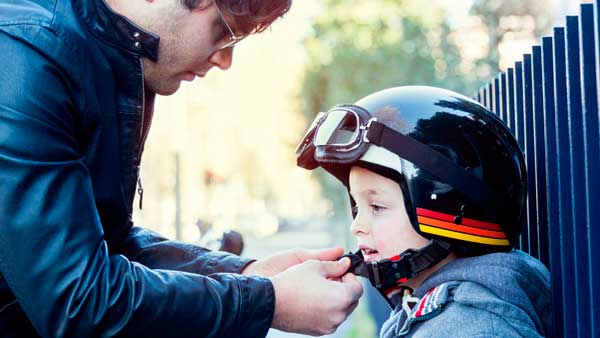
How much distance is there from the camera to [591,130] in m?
2.79

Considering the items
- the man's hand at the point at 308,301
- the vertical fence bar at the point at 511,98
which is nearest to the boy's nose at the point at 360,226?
the man's hand at the point at 308,301

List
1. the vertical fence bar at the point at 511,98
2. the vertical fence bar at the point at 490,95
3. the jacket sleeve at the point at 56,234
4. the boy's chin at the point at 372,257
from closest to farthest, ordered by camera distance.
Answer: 1. the jacket sleeve at the point at 56,234
2. the boy's chin at the point at 372,257
3. the vertical fence bar at the point at 511,98
4. the vertical fence bar at the point at 490,95

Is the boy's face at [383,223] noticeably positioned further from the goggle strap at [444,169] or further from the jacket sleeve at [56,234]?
the jacket sleeve at [56,234]

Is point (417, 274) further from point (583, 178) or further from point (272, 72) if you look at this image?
point (272, 72)

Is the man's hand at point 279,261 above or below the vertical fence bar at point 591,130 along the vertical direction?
below

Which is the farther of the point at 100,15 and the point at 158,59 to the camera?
the point at 158,59

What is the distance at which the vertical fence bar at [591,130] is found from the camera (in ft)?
9.09

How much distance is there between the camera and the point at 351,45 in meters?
19.4

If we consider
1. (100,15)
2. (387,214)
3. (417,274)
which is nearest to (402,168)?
(387,214)

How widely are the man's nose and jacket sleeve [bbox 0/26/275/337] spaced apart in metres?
0.65

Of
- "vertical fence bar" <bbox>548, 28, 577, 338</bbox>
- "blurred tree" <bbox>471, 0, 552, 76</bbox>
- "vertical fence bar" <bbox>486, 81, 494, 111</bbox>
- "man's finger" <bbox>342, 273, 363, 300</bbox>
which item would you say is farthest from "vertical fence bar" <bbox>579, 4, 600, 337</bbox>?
"blurred tree" <bbox>471, 0, 552, 76</bbox>

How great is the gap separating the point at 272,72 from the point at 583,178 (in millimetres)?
21498

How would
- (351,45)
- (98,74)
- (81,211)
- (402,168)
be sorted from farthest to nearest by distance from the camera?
(351,45) → (402,168) → (98,74) → (81,211)

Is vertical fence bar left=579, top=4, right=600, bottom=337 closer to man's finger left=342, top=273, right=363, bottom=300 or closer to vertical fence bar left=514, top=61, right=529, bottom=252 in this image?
man's finger left=342, top=273, right=363, bottom=300
